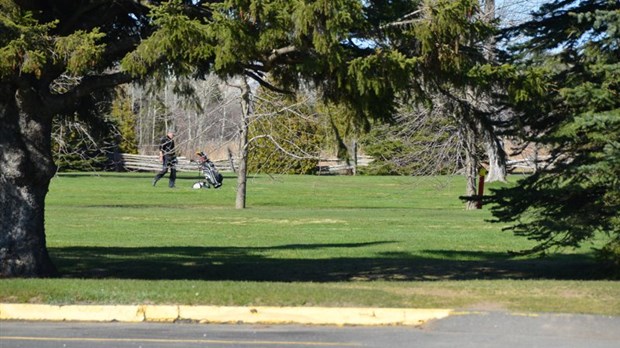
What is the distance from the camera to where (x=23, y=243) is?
48.4ft

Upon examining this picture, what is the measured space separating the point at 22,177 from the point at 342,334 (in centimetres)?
603

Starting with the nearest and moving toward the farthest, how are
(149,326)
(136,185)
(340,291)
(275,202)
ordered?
(149,326) < (340,291) < (275,202) < (136,185)

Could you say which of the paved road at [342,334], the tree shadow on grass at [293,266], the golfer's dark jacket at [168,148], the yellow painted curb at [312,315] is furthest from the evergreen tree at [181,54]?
the golfer's dark jacket at [168,148]

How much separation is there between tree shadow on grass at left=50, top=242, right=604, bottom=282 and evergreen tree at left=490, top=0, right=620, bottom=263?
51.4 inches

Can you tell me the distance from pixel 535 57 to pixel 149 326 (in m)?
7.49

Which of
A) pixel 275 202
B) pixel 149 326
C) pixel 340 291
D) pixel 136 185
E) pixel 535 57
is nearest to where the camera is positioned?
pixel 149 326

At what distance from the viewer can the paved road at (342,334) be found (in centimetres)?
995

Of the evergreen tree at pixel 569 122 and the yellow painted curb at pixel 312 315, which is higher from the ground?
the evergreen tree at pixel 569 122

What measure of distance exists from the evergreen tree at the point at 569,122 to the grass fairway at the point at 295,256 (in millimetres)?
1169

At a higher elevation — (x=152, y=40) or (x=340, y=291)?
(x=152, y=40)

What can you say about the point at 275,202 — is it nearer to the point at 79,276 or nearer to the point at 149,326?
the point at 79,276

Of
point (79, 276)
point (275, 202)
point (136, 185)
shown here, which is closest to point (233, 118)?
point (275, 202)

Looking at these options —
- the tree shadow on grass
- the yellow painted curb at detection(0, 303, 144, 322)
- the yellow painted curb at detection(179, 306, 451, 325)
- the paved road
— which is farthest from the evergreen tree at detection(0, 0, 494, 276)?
the paved road

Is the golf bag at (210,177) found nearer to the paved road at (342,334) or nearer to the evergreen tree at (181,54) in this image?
the evergreen tree at (181,54)
